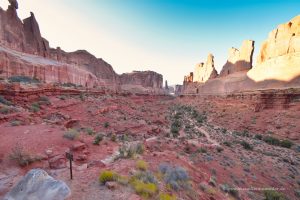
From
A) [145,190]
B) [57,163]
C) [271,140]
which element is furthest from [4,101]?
[271,140]

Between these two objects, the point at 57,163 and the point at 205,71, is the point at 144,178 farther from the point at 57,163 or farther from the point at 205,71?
the point at 205,71

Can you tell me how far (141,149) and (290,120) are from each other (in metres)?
23.2

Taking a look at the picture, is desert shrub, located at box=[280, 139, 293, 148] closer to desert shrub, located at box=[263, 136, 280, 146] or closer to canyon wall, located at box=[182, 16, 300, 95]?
desert shrub, located at box=[263, 136, 280, 146]

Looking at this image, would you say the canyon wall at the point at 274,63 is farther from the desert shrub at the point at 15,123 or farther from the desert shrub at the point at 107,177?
the desert shrub at the point at 15,123

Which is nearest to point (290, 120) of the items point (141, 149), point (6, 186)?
point (141, 149)

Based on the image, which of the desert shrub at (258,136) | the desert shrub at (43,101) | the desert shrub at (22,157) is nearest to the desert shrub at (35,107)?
the desert shrub at (43,101)

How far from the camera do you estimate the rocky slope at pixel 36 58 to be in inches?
1446

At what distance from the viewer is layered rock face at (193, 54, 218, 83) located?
67.7 meters

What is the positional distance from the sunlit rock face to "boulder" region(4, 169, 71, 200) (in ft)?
129

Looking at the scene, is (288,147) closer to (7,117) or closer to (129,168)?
(129,168)

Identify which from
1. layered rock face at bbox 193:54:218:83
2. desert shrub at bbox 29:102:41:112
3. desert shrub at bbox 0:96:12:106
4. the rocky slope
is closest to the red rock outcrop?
the rocky slope

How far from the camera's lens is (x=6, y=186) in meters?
4.31

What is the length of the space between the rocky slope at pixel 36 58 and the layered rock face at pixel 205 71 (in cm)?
4468

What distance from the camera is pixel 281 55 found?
35219 millimetres
